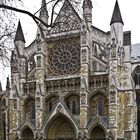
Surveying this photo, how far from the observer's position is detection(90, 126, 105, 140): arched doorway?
36.8m

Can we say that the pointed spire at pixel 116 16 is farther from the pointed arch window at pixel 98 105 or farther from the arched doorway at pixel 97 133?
the arched doorway at pixel 97 133

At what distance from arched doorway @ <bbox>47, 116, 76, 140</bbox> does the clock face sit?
566cm

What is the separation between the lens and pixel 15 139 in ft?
129

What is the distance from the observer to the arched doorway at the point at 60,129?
38.8m

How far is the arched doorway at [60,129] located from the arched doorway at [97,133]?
2549 millimetres

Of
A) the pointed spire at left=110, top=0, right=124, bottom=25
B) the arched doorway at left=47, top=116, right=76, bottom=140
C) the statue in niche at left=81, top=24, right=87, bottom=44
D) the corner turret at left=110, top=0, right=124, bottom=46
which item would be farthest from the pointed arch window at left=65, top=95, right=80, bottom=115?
the pointed spire at left=110, top=0, right=124, bottom=25

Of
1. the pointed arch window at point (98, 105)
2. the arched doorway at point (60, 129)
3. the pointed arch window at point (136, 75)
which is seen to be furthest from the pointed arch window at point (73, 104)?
the pointed arch window at point (136, 75)

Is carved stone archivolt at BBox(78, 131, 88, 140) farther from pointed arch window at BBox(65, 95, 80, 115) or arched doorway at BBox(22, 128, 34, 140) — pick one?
arched doorway at BBox(22, 128, 34, 140)

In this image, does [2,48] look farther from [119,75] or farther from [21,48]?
[21,48]

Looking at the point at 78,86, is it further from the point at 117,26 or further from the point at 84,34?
the point at 117,26

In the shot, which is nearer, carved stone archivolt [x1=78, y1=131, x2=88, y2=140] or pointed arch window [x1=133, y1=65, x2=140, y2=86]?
carved stone archivolt [x1=78, y1=131, x2=88, y2=140]

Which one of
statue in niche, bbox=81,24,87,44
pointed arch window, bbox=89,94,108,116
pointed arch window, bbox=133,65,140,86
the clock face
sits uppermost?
statue in niche, bbox=81,24,87,44

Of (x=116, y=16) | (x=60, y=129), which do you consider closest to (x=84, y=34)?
(x=116, y=16)

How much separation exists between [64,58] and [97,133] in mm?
9769
